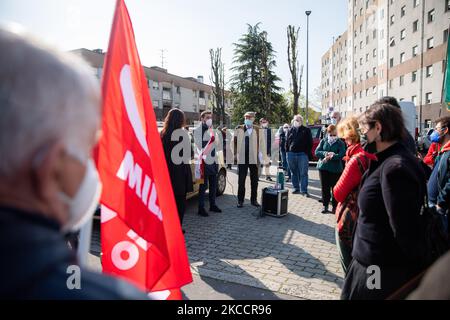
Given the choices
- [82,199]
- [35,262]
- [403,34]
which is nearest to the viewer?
[35,262]

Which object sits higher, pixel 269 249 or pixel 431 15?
pixel 431 15

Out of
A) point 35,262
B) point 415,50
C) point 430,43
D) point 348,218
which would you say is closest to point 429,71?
point 430,43

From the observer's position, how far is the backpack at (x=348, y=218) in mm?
2938

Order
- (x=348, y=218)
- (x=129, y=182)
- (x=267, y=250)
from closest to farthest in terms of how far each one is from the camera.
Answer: (x=129, y=182) → (x=348, y=218) → (x=267, y=250)

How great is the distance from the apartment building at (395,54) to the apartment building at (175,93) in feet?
71.6

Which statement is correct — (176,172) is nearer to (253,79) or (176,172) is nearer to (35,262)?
(35,262)

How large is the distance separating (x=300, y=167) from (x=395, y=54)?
128ft

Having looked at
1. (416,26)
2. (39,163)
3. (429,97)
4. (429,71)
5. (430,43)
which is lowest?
(39,163)

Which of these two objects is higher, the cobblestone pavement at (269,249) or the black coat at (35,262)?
the black coat at (35,262)

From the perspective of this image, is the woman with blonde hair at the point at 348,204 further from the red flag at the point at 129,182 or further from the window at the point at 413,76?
the window at the point at 413,76

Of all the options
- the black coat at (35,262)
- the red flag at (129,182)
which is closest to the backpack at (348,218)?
the red flag at (129,182)

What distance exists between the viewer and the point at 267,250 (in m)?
5.13
